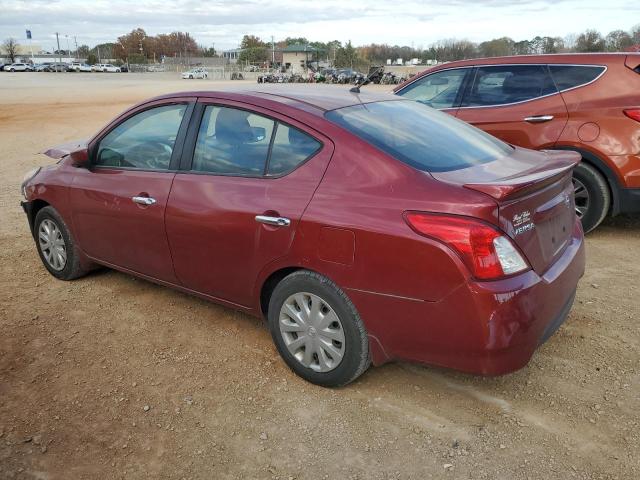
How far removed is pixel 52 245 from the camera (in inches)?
189

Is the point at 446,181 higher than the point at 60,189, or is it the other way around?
the point at 446,181

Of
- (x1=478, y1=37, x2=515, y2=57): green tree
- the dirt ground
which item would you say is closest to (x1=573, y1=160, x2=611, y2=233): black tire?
the dirt ground

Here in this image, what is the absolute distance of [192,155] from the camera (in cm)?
362

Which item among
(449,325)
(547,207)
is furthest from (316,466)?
(547,207)

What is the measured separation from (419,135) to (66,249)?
3049mm

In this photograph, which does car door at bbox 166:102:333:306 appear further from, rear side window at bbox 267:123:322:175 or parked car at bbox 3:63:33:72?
parked car at bbox 3:63:33:72

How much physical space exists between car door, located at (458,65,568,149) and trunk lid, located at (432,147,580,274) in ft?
8.61

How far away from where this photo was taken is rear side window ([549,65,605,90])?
568 cm

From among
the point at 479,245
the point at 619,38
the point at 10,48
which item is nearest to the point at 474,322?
the point at 479,245

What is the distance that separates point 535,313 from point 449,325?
413mm

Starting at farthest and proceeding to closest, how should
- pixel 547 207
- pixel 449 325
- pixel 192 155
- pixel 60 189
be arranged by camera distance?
pixel 60 189 → pixel 192 155 → pixel 547 207 → pixel 449 325

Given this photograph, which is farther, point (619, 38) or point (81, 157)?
point (619, 38)

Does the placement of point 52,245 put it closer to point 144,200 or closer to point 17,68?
point 144,200

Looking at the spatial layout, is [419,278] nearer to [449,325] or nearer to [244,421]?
[449,325]
